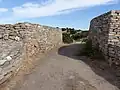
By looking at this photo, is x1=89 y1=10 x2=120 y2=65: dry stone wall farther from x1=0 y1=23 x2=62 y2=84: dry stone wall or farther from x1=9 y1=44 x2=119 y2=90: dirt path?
x1=0 y1=23 x2=62 y2=84: dry stone wall

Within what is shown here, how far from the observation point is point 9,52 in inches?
301

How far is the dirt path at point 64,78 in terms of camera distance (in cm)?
689

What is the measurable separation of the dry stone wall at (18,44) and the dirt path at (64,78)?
2.08 ft

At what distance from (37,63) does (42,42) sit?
7.30 feet

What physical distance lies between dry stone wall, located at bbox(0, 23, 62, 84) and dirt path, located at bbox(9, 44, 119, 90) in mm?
633

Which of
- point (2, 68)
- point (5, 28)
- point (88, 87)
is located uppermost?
point (5, 28)

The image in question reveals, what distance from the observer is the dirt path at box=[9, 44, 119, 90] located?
271 inches

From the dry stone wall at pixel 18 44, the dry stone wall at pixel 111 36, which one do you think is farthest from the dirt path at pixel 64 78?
the dry stone wall at pixel 111 36

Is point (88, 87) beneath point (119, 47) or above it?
beneath

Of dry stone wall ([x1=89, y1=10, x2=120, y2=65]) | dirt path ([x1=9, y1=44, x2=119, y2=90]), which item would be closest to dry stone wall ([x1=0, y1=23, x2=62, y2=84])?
dirt path ([x1=9, y1=44, x2=119, y2=90])

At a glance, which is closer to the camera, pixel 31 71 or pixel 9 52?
pixel 9 52

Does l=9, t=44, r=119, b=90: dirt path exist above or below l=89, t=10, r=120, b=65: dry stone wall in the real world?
below

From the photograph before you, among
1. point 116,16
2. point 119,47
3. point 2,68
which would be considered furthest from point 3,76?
point 116,16

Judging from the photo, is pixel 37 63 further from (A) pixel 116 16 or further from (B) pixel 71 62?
(A) pixel 116 16
